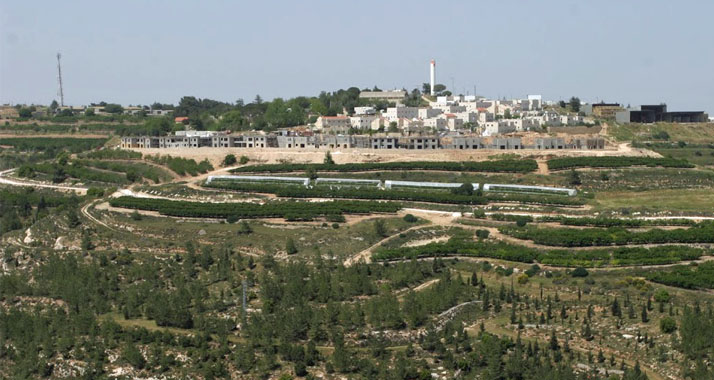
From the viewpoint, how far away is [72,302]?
41906mm

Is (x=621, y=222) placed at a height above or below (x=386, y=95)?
below

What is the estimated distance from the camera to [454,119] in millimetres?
76125

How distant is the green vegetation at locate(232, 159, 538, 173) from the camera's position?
2419 inches

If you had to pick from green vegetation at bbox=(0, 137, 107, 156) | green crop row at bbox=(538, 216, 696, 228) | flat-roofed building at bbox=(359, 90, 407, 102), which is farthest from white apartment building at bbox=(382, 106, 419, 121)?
green crop row at bbox=(538, 216, 696, 228)

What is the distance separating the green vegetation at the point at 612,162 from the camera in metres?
61.3

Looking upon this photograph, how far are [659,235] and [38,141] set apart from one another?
51.1 m

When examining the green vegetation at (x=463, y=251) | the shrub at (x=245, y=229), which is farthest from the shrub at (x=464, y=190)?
the shrub at (x=245, y=229)

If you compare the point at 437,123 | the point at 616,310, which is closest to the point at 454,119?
the point at 437,123

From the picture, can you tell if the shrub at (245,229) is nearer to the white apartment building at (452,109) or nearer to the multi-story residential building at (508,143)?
the multi-story residential building at (508,143)

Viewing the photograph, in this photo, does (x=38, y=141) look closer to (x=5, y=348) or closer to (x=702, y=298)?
(x=5, y=348)

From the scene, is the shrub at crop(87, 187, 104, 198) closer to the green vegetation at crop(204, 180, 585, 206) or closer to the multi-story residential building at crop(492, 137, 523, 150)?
the green vegetation at crop(204, 180, 585, 206)

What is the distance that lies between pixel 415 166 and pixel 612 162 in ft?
34.1

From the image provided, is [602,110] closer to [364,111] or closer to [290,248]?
[364,111]

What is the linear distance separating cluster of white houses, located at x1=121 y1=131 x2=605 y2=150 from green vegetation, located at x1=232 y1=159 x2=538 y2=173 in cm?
440
